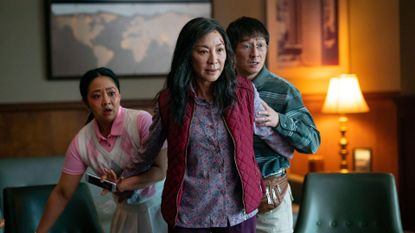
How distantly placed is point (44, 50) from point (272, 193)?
3177 millimetres

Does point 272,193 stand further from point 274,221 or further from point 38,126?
point 38,126

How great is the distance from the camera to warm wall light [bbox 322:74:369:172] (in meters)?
4.77

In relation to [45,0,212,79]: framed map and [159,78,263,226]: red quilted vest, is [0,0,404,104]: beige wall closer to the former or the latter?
[45,0,212,79]: framed map

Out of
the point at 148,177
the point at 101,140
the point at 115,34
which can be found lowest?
the point at 148,177

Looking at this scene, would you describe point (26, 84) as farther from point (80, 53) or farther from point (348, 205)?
point (348, 205)

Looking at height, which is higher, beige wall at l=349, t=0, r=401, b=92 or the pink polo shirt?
beige wall at l=349, t=0, r=401, b=92

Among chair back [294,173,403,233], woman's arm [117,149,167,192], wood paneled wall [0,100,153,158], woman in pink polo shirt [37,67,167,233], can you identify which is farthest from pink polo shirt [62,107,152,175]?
wood paneled wall [0,100,153,158]

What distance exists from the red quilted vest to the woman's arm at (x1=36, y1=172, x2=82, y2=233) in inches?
24.1

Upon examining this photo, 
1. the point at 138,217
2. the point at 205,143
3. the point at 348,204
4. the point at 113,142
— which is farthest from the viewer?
the point at 348,204

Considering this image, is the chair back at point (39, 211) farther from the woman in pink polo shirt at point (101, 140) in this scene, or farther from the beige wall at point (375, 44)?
the beige wall at point (375, 44)

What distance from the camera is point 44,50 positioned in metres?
4.74

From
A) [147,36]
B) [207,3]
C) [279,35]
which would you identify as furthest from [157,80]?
[279,35]

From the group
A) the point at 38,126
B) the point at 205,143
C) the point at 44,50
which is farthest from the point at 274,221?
the point at 44,50

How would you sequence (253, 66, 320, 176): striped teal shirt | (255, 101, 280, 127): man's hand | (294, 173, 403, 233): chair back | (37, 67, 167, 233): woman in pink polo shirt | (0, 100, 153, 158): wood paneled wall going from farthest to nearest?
(0, 100, 153, 158): wood paneled wall
(294, 173, 403, 233): chair back
(37, 67, 167, 233): woman in pink polo shirt
(253, 66, 320, 176): striped teal shirt
(255, 101, 280, 127): man's hand
